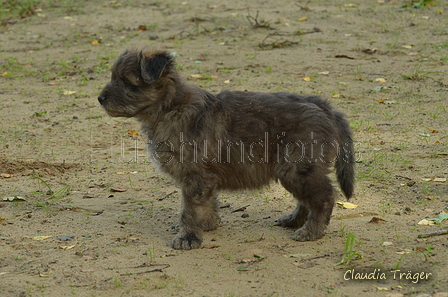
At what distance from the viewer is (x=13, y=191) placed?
6383 millimetres

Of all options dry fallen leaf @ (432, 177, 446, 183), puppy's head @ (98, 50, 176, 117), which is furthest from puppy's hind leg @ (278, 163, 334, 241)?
dry fallen leaf @ (432, 177, 446, 183)

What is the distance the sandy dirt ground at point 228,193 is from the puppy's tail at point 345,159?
0.40 metres

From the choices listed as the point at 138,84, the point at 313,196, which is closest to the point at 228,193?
the point at 313,196

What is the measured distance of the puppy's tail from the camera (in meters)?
5.36

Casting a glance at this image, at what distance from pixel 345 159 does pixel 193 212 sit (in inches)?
58.3

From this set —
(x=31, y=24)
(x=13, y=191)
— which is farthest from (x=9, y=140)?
(x=31, y=24)

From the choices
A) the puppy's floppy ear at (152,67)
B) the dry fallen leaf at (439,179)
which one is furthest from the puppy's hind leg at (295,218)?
the puppy's floppy ear at (152,67)

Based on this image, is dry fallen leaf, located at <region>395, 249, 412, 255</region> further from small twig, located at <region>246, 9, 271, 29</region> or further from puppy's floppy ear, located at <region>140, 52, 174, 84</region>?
small twig, located at <region>246, 9, 271, 29</region>

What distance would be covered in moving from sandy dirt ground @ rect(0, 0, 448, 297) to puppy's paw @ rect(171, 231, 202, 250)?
0.30 ft

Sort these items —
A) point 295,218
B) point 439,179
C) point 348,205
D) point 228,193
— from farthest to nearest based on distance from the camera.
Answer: point 228,193 → point 439,179 → point 348,205 → point 295,218

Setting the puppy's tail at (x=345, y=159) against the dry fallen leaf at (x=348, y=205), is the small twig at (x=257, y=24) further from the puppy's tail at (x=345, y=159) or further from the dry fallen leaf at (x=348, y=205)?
the puppy's tail at (x=345, y=159)

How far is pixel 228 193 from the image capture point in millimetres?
6535

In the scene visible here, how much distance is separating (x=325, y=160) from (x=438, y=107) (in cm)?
403

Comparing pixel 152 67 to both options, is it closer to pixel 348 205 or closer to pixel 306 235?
pixel 306 235
